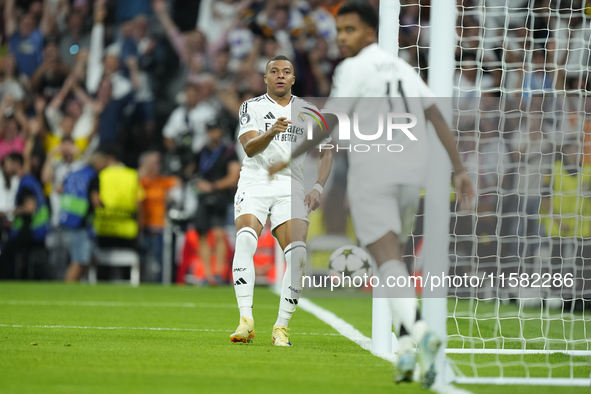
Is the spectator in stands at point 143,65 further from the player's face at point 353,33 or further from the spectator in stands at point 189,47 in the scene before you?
the player's face at point 353,33

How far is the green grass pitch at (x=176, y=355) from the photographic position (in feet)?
12.9

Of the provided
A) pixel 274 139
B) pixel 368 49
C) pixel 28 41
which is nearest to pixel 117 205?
pixel 28 41

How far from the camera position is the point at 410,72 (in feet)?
13.8

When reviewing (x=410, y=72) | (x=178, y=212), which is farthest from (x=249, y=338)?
(x=178, y=212)

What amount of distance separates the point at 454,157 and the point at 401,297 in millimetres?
757

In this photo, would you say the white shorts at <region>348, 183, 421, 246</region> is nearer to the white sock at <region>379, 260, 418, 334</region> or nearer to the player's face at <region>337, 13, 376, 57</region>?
the white sock at <region>379, 260, 418, 334</region>

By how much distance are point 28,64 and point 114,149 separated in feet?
9.23

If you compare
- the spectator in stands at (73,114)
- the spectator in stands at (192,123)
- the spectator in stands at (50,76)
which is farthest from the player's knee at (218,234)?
the spectator in stands at (50,76)

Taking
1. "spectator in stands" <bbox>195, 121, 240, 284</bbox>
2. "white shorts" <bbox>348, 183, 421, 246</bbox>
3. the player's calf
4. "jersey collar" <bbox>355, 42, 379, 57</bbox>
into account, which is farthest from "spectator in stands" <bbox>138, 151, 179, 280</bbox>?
"white shorts" <bbox>348, 183, 421, 246</bbox>

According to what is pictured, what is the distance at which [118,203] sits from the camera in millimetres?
12477

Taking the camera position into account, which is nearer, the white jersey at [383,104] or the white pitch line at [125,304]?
the white jersey at [383,104]

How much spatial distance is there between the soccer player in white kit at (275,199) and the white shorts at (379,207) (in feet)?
5.34

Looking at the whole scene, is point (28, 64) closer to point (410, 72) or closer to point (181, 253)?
point (181, 253)

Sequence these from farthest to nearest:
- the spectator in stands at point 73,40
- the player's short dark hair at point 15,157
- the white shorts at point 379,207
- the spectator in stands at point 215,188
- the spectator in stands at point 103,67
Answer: the spectator in stands at point 73,40
the spectator in stands at point 103,67
the player's short dark hair at point 15,157
the spectator in stands at point 215,188
the white shorts at point 379,207
